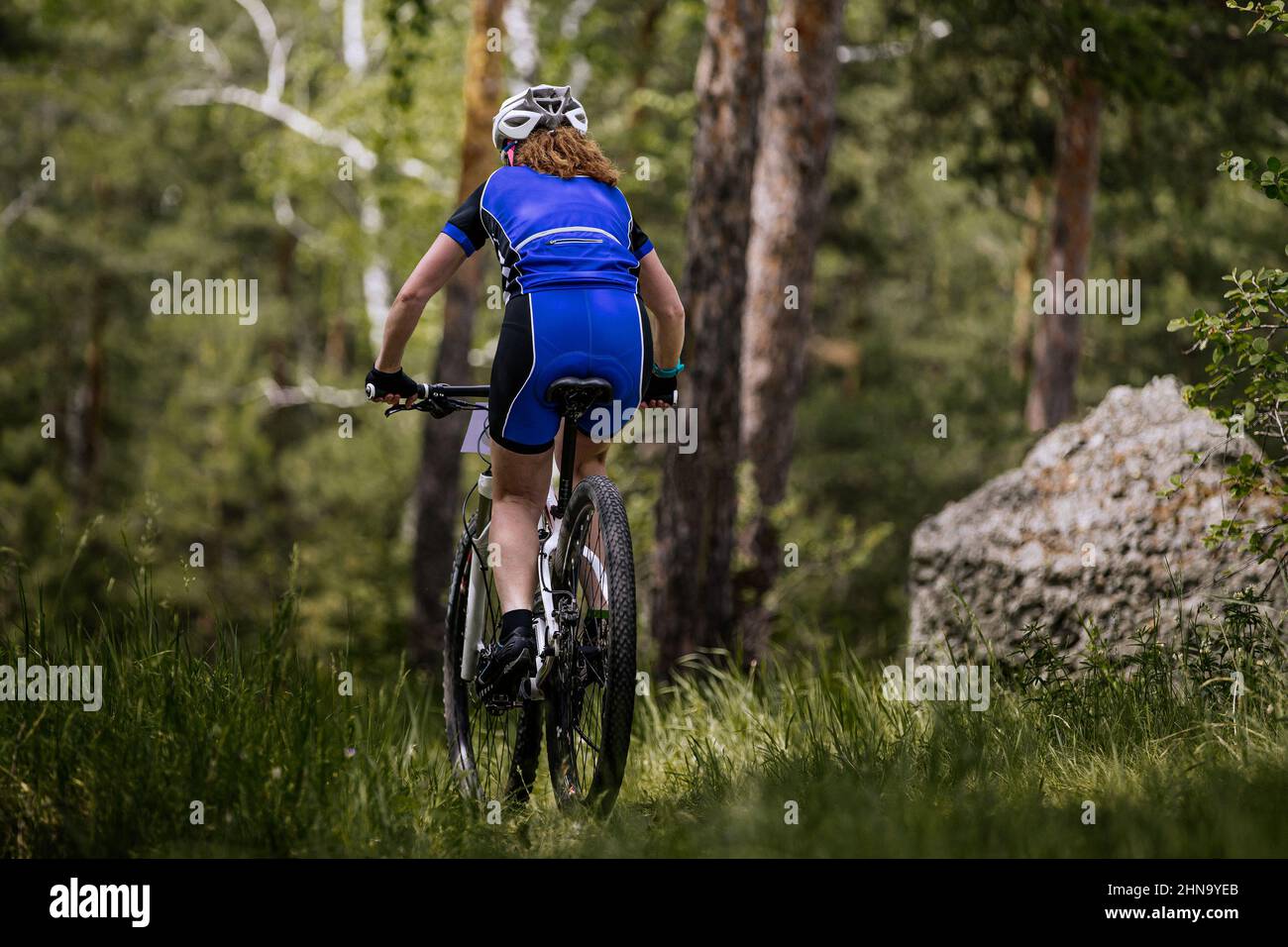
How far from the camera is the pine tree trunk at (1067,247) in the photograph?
50.0 ft

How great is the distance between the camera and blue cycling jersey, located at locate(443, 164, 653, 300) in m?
4.22

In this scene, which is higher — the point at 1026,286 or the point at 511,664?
the point at 1026,286

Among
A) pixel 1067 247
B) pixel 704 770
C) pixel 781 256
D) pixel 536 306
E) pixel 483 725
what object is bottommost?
pixel 704 770

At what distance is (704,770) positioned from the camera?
443cm

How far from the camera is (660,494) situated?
761 cm

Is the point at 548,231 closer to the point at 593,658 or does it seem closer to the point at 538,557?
the point at 538,557

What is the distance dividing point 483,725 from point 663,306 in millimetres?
1695

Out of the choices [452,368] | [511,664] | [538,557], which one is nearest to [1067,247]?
[452,368]

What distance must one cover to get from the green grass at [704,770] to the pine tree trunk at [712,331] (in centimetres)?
277

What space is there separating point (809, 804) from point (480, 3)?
1210 centimetres

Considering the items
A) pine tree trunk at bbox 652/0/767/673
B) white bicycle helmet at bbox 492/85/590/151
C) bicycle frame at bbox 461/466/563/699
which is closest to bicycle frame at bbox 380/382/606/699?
bicycle frame at bbox 461/466/563/699

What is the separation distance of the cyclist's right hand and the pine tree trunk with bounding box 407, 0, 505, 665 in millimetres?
8712

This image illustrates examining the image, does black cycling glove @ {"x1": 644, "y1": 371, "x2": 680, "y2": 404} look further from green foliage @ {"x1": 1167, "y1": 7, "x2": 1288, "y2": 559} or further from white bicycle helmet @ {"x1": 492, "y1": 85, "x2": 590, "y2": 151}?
green foliage @ {"x1": 1167, "y1": 7, "x2": 1288, "y2": 559}
